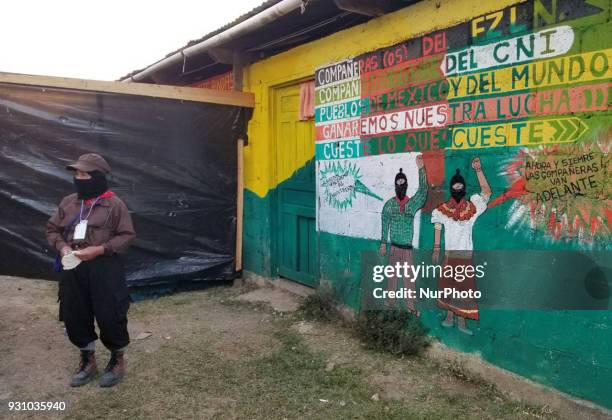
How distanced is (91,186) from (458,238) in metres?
2.64

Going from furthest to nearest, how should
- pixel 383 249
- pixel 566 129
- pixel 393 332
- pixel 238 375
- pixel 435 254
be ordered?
pixel 383 249 < pixel 393 332 < pixel 435 254 < pixel 238 375 < pixel 566 129

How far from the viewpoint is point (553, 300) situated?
3.06m

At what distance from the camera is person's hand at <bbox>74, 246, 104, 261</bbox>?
3.25 m

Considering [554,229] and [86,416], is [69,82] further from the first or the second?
[554,229]

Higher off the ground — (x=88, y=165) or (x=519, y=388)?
(x=88, y=165)

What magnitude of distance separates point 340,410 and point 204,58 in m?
5.00

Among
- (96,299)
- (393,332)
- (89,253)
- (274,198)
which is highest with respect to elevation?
(274,198)

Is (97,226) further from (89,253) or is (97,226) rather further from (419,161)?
(419,161)

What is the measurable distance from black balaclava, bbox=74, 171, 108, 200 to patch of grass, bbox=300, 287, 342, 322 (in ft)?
7.77

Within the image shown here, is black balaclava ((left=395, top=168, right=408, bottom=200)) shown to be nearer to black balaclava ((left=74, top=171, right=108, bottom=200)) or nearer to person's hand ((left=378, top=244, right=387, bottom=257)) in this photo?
person's hand ((left=378, top=244, right=387, bottom=257))

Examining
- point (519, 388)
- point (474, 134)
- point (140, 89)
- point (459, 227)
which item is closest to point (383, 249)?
point (459, 227)

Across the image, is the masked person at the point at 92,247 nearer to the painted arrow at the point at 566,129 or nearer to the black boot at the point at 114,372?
the black boot at the point at 114,372

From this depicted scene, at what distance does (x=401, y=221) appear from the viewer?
412cm

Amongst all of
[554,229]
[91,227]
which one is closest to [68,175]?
[91,227]
